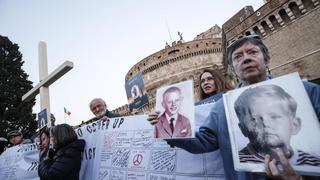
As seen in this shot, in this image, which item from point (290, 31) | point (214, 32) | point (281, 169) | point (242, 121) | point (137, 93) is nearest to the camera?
point (281, 169)

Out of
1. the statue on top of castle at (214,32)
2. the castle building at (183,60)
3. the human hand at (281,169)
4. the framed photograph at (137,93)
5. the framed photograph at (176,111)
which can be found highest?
the statue on top of castle at (214,32)

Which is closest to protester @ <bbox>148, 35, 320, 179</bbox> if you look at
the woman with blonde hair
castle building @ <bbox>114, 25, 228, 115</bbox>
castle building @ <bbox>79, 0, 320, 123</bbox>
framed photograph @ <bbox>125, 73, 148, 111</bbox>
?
the woman with blonde hair

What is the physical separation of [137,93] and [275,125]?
3646mm

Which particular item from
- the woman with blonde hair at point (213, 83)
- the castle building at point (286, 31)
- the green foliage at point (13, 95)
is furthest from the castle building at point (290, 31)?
the green foliage at point (13, 95)

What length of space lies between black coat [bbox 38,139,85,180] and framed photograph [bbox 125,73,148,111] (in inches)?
73.6

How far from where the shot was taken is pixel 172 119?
1.71 m

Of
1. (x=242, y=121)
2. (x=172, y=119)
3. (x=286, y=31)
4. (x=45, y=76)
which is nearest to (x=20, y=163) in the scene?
(x=45, y=76)

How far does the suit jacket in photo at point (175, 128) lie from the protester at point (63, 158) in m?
1.49

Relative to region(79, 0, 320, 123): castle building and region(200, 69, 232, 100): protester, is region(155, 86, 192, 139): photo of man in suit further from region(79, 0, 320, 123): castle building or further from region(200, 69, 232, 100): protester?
region(79, 0, 320, 123): castle building

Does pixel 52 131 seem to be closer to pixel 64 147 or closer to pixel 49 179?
pixel 64 147

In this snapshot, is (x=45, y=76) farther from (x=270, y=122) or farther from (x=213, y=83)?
(x=270, y=122)

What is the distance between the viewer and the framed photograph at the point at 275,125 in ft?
3.97

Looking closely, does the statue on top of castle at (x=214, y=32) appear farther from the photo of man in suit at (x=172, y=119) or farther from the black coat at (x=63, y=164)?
the photo of man in suit at (x=172, y=119)

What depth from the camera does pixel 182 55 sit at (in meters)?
34.6
